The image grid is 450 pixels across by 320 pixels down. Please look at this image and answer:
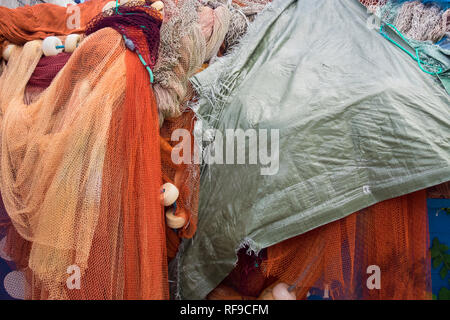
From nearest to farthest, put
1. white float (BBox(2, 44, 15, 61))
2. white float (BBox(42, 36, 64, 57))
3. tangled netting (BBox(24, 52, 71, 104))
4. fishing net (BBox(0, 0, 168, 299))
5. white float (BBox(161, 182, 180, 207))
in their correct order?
1. fishing net (BBox(0, 0, 168, 299))
2. white float (BBox(161, 182, 180, 207))
3. tangled netting (BBox(24, 52, 71, 104))
4. white float (BBox(42, 36, 64, 57))
5. white float (BBox(2, 44, 15, 61))

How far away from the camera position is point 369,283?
1.68 meters

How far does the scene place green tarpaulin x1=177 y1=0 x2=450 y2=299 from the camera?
1582 mm

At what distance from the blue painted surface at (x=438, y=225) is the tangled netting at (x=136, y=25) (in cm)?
182

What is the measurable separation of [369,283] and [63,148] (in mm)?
1701

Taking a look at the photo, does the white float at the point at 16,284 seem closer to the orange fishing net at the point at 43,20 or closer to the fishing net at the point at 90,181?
the fishing net at the point at 90,181

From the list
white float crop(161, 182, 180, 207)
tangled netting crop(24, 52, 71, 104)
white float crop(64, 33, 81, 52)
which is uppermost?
white float crop(64, 33, 81, 52)

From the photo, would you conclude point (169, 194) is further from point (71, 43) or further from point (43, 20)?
point (43, 20)

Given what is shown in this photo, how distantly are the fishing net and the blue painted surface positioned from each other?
1.54 metres

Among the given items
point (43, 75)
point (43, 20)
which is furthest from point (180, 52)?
point (43, 20)

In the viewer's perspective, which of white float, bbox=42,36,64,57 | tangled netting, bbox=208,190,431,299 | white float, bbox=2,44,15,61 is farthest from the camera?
white float, bbox=2,44,15,61

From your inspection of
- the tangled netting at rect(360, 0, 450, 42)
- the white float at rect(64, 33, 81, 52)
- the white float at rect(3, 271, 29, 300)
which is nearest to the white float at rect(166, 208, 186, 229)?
the white float at rect(3, 271, 29, 300)

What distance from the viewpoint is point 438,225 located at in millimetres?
1884

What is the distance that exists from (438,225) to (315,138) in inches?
37.2

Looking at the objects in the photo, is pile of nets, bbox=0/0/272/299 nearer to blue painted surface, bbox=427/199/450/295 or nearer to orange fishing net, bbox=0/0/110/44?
orange fishing net, bbox=0/0/110/44
